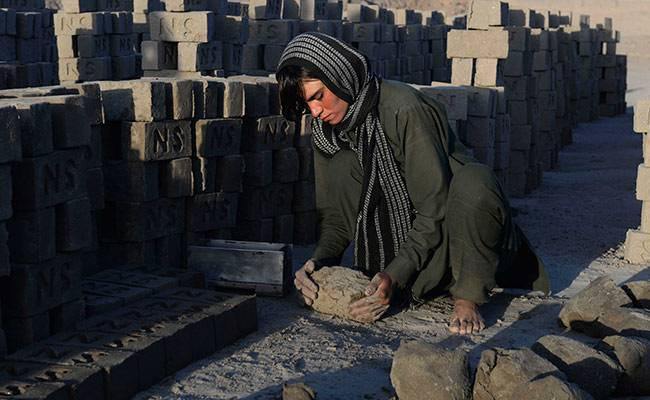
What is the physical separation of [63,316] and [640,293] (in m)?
3.02

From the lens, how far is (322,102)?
16.5 ft

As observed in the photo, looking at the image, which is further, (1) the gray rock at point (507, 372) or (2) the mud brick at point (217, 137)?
(2) the mud brick at point (217, 137)

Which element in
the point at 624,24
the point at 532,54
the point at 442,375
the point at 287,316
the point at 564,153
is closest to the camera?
the point at 442,375

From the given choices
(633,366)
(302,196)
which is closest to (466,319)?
(633,366)

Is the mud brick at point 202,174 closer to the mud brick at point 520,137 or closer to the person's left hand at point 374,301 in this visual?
the person's left hand at point 374,301

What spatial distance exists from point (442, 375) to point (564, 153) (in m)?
12.5

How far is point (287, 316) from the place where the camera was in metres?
5.44

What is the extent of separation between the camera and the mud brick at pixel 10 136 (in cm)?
424

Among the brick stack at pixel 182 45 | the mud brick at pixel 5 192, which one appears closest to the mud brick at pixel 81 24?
the brick stack at pixel 182 45

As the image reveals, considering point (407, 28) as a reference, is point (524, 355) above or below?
below

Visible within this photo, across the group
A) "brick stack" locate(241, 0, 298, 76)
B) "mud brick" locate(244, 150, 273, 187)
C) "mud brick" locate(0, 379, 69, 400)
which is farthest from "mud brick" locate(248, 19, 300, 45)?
"mud brick" locate(0, 379, 69, 400)

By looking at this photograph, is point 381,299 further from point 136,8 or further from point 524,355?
point 136,8

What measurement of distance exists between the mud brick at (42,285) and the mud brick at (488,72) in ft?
20.1

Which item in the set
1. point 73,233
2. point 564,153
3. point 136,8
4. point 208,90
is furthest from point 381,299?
point 136,8
